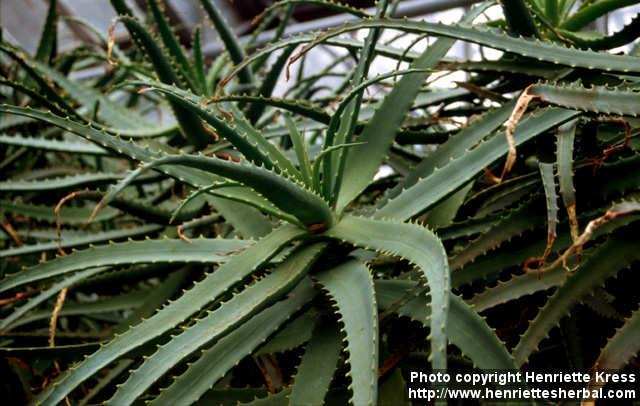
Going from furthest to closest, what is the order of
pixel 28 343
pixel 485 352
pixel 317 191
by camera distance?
pixel 28 343, pixel 317 191, pixel 485 352

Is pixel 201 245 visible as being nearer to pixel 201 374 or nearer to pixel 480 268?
pixel 201 374

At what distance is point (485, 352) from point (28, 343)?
0.75 m

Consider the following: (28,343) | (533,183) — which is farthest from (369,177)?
(28,343)

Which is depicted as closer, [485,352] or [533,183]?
[485,352]

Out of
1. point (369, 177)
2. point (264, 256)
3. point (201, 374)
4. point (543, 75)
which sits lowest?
point (201, 374)

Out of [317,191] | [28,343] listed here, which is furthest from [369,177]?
[28,343]

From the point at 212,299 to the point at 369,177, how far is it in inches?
8.9

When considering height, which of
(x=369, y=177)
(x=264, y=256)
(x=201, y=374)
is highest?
(x=369, y=177)

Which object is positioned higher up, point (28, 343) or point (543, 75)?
point (543, 75)

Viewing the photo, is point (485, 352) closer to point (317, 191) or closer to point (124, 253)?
point (317, 191)

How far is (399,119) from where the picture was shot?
0.76 meters

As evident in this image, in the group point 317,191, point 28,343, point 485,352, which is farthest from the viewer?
point 28,343

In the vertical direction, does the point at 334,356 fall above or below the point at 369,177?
below

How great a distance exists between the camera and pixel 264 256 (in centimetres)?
63
